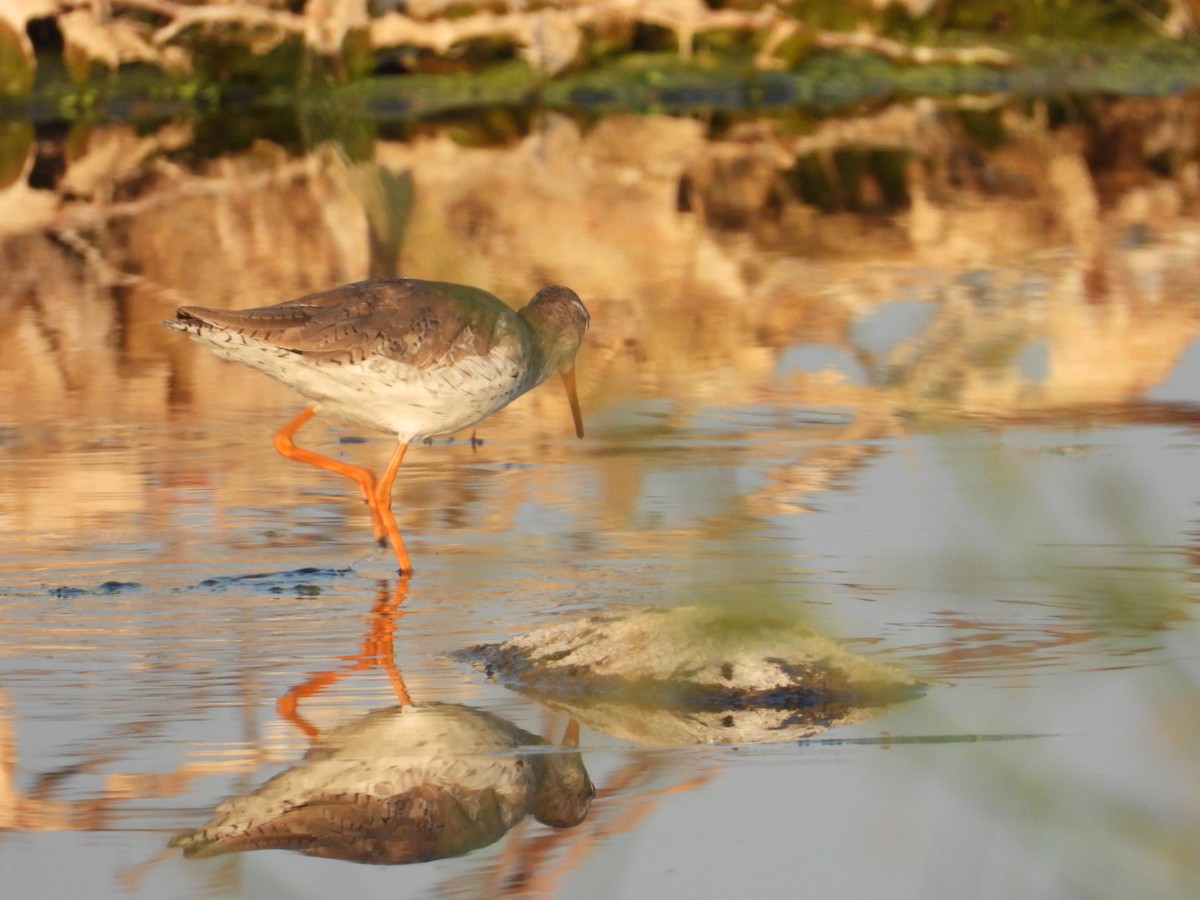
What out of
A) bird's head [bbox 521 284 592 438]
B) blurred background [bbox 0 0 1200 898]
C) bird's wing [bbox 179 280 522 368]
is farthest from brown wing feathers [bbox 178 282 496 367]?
blurred background [bbox 0 0 1200 898]

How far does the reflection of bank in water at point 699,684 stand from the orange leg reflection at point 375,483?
1.32 meters

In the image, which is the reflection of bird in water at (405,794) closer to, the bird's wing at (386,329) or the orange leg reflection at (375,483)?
the orange leg reflection at (375,483)

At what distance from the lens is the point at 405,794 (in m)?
4.06

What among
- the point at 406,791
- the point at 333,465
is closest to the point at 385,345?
the point at 333,465

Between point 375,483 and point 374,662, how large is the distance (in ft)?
5.15

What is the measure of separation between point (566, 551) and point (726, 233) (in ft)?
22.5

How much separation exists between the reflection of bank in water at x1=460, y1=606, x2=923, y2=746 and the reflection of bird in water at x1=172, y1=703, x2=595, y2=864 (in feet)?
0.85

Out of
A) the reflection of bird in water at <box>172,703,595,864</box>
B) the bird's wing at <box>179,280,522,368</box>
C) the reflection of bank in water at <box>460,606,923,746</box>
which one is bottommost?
the reflection of bank in water at <box>460,606,923,746</box>

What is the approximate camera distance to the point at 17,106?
66.8 ft

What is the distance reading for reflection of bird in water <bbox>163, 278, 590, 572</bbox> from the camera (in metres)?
6.27

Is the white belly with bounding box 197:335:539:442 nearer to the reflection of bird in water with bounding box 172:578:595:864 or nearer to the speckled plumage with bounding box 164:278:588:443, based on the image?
the speckled plumage with bounding box 164:278:588:443

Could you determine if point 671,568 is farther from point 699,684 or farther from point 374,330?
point 699,684

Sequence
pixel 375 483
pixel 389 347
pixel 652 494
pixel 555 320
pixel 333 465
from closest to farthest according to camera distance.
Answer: pixel 652 494 → pixel 389 347 → pixel 555 320 → pixel 375 483 → pixel 333 465

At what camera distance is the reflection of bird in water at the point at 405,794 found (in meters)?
3.75
